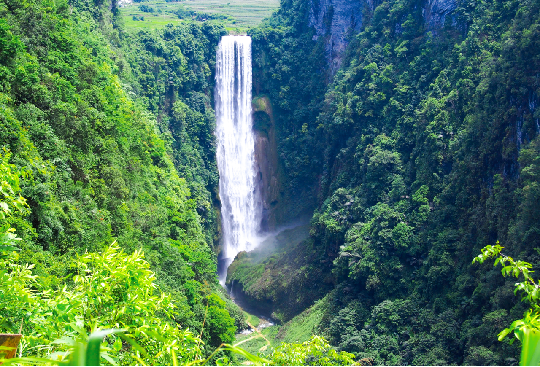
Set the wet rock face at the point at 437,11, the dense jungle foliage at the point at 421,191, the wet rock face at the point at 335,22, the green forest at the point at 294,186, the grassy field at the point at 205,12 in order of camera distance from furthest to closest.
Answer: the grassy field at the point at 205,12 < the wet rock face at the point at 335,22 < the wet rock face at the point at 437,11 < the dense jungle foliage at the point at 421,191 < the green forest at the point at 294,186

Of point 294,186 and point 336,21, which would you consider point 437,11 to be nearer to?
point 336,21

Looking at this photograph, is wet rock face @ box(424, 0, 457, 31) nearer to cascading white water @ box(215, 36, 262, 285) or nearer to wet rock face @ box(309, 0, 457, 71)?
wet rock face @ box(309, 0, 457, 71)

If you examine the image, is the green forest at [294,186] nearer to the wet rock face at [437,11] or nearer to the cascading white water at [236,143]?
the wet rock face at [437,11]

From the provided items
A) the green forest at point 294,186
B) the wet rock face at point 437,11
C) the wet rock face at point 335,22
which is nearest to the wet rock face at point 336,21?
the wet rock face at point 335,22

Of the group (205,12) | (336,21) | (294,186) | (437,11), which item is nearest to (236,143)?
(294,186)

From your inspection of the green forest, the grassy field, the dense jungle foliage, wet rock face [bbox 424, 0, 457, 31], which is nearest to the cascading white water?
the green forest
